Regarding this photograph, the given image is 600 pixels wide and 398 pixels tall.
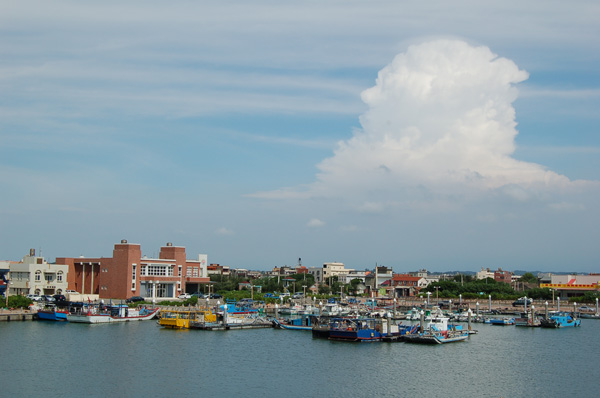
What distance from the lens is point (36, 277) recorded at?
258ft

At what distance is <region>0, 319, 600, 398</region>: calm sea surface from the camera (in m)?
34.2

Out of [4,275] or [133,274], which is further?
[133,274]

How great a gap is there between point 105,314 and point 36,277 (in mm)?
19669

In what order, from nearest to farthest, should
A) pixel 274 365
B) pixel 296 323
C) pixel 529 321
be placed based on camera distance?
1. pixel 274 365
2. pixel 296 323
3. pixel 529 321

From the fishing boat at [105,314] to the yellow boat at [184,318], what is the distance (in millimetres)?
4087

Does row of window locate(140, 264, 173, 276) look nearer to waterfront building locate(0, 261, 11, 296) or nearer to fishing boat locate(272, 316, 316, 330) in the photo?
waterfront building locate(0, 261, 11, 296)

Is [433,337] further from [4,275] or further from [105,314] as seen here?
[4,275]

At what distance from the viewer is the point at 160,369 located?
38.7 m

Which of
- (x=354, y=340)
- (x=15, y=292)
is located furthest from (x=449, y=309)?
(x=15, y=292)

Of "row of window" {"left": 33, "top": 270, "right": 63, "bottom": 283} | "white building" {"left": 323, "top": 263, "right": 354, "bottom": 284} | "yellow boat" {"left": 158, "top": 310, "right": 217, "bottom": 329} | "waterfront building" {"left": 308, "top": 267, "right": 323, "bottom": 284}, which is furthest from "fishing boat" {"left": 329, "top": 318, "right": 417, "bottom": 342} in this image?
"waterfront building" {"left": 308, "top": 267, "right": 323, "bottom": 284}

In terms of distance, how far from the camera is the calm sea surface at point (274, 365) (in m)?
34.2

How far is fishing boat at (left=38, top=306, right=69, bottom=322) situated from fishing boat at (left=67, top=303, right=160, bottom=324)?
1.77ft

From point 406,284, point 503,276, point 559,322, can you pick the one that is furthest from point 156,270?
point 503,276

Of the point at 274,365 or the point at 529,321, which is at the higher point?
the point at 529,321
